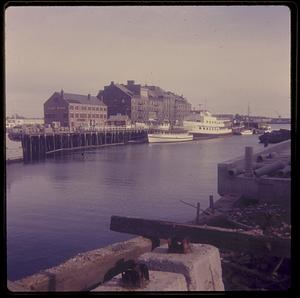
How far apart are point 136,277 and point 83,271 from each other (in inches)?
119

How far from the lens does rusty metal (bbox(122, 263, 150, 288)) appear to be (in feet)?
11.1

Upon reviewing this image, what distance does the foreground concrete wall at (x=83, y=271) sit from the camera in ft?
18.5

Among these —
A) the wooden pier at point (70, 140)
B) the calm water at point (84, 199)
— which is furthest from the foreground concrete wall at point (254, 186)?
the wooden pier at point (70, 140)

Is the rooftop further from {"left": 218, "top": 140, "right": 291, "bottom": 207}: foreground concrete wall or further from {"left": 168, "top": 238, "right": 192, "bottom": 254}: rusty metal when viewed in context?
{"left": 168, "top": 238, "right": 192, "bottom": 254}: rusty metal

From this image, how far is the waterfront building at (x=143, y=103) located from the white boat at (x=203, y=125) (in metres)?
2.54

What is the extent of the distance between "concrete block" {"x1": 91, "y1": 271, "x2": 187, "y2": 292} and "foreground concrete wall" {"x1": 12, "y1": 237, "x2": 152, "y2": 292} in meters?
2.12

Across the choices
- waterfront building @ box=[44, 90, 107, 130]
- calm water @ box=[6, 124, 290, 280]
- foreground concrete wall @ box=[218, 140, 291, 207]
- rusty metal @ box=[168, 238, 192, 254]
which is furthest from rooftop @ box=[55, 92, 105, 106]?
rusty metal @ box=[168, 238, 192, 254]

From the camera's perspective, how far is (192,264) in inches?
157

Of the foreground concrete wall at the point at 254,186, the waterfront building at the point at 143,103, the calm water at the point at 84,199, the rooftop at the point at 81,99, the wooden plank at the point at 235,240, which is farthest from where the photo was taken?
the waterfront building at the point at 143,103

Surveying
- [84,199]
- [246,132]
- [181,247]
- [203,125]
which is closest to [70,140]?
[203,125]

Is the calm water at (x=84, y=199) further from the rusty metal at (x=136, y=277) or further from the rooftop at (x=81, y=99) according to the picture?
the rooftop at (x=81, y=99)

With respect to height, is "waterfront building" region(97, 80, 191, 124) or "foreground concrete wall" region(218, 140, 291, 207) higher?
"waterfront building" region(97, 80, 191, 124)
